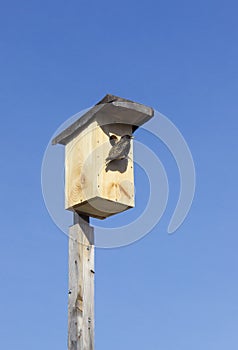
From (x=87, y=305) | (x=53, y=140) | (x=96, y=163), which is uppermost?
(x=53, y=140)

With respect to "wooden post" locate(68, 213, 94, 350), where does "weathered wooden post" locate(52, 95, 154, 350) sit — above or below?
above

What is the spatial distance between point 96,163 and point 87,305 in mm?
997

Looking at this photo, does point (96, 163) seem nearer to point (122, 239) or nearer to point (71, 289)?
point (122, 239)

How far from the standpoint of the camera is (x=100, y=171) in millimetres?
4223

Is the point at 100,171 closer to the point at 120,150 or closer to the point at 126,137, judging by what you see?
the point at 120,150

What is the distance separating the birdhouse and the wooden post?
200 millimetres

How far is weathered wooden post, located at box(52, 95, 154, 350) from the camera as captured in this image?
157 inches

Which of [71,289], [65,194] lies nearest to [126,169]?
[65,194]

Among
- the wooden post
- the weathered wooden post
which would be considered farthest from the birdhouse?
the wooden post

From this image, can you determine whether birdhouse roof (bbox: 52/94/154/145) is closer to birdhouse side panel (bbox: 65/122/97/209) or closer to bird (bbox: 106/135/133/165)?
birdhouse side panel (bbox: 65/122/97/209)

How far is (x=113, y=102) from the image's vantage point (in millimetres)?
4246

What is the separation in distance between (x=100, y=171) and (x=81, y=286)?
0.82 metres

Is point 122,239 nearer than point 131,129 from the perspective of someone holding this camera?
Yes

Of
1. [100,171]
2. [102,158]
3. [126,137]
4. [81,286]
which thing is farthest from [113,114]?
[81,286]
